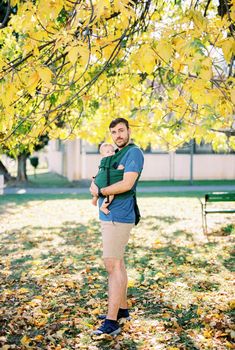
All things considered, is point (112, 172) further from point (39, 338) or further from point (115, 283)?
point (39, 338)

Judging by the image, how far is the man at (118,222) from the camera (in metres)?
4.50

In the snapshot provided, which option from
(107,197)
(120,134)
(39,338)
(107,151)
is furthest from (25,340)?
(120,134)

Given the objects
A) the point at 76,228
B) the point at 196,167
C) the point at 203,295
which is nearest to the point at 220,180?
the point at 196,167

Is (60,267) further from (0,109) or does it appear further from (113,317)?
(0,109)

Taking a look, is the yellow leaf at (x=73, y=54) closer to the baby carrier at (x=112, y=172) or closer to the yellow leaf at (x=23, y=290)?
the baby carrier at (x=112, y=172)

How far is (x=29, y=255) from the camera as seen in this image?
8547mm

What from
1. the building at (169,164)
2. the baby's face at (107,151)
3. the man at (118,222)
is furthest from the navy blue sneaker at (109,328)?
the building at (169,164)

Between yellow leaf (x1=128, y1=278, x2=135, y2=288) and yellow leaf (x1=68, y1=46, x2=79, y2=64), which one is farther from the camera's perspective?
yellow leaf (x1=128, y1=278, x2=135, y2=288)

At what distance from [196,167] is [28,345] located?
2360 centimetres

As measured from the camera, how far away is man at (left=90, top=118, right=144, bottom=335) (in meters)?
4.50

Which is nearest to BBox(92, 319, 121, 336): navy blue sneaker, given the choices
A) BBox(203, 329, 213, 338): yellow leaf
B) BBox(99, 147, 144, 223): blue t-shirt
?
BBox(203, 329, 213, 338): yellow leaf

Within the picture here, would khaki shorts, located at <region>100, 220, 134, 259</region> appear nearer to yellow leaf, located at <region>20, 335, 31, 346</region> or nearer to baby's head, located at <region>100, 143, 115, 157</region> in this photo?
baby's head, located at <region>100, 143, 115, 157</region>

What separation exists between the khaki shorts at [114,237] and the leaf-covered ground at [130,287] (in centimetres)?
85

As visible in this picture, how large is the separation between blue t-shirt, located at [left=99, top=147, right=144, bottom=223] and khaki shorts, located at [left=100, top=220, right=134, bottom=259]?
49mm
